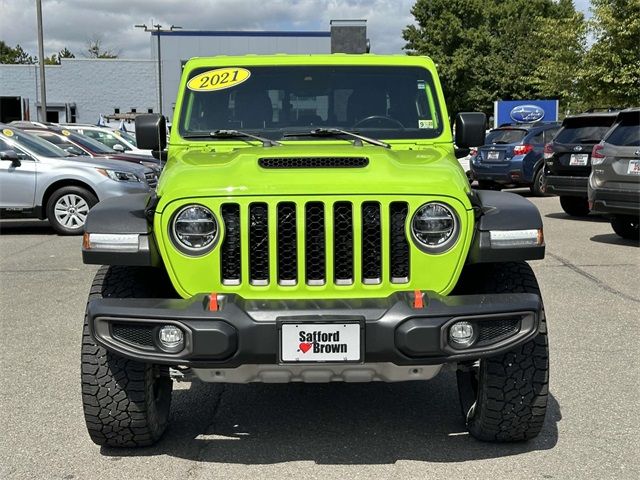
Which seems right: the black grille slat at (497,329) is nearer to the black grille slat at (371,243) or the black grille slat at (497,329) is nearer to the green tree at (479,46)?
the black grille slat at (371,243)

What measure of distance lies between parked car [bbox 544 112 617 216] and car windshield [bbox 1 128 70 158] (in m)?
7.84

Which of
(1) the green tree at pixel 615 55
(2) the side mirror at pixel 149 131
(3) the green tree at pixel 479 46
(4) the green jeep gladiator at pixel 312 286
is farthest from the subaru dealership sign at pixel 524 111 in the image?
A: (4) the green jeep gladiator at pixel 312 286

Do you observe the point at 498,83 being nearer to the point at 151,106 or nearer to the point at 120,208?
the point at 151,106

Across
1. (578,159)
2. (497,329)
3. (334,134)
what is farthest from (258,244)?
(578,159)

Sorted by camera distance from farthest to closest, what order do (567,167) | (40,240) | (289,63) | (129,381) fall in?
1. (567,167)
2. (40,240)
3. (289,63)
4. (129,381)

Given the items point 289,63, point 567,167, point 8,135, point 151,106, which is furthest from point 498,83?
point 289,63

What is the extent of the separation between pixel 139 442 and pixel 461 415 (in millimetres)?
1673

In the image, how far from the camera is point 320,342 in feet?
10.4

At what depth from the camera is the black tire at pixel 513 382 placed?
356 cm

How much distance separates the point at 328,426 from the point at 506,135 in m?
14.6

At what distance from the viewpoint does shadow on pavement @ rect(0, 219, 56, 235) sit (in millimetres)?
12320

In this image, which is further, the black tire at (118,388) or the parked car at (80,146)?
the parked car at (80,146)

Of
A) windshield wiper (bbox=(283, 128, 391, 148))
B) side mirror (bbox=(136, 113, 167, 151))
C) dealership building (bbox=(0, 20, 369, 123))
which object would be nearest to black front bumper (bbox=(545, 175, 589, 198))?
windshield wiper (bbox=(283, 128, 391, 148))

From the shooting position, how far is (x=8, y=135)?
1169 centimetres
